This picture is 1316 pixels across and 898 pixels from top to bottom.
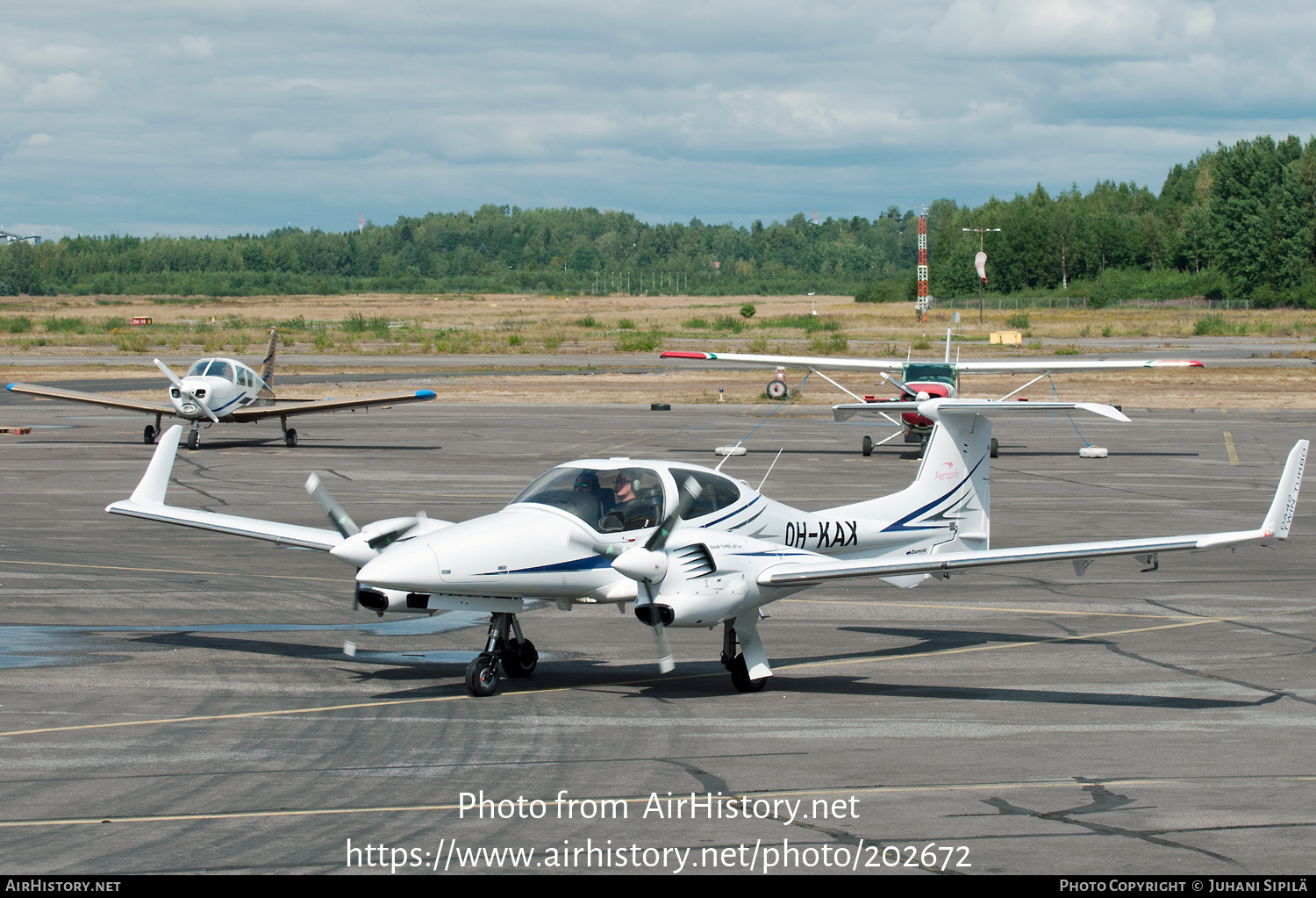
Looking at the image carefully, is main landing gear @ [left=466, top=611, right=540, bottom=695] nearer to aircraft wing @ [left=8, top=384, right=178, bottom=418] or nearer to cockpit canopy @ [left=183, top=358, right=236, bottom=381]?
cockpit canopy @ [left=183, top=358, right=236, bottom=381]

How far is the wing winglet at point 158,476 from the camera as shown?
1416 cm

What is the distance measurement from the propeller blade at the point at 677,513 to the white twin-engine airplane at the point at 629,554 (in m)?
0.01

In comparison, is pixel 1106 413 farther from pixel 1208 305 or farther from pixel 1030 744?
pixel 1208 305

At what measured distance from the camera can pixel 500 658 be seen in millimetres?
11750

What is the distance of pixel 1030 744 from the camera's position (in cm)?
1017

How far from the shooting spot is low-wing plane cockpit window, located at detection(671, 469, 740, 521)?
12.0 metres

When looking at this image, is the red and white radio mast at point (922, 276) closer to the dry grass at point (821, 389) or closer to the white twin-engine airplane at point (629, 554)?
the dry grass at point (821, 389)

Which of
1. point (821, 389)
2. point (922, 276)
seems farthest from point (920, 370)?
point (922, 276)

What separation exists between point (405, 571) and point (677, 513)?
2.63m

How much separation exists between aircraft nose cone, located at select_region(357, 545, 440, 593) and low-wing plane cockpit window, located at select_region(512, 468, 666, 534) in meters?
1.50

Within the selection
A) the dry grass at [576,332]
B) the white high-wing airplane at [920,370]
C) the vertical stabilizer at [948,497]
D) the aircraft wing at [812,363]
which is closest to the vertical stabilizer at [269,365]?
the aircraft wing at [812,363]

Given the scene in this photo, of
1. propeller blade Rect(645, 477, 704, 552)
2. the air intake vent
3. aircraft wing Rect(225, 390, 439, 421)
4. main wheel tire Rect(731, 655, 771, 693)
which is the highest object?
propeller blade Rect(645, 477, 704, 552)

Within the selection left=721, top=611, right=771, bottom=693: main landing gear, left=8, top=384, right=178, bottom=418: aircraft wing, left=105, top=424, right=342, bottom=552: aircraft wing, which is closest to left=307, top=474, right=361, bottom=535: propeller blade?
left=105, top=424, right=342, bottom=552: aircraft wing
